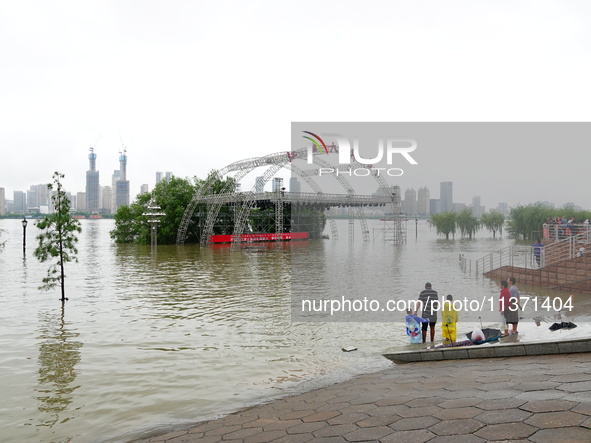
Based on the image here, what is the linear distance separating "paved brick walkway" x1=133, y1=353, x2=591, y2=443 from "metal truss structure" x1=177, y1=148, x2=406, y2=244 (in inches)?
1619

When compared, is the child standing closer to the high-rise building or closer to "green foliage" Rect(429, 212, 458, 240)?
the high-rise building

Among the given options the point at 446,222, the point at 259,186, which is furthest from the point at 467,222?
the point at 259,186

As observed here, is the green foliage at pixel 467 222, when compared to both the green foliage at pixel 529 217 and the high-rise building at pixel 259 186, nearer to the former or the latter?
the green foliage at pixel 529 217

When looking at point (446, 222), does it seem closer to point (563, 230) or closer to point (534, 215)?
point (534, 215)

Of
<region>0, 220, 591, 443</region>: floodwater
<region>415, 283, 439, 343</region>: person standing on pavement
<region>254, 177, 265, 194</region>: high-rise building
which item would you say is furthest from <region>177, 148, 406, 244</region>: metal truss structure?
<region>415, 283, 439, 343</region>: person standing on pavement

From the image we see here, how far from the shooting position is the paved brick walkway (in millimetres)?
4645

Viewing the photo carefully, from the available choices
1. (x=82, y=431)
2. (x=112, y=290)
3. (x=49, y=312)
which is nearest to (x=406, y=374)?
(x=82, y=431)

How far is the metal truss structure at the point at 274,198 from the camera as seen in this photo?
5003 cm

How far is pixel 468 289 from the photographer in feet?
68.0

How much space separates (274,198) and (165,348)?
40.1 meters

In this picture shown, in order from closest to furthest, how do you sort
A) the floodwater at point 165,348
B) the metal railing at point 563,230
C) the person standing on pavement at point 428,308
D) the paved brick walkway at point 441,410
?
the paved brick walkway at point 441,410, the floodwater at point 165,348, the person standing on pavement at point 428,308, the metal railing at point 563,230

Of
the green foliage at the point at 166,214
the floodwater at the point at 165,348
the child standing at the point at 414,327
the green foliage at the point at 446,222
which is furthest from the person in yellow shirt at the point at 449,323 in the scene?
the green foliage at the point at 446,222

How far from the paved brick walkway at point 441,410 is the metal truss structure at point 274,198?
41.1 metres

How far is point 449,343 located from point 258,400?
4.55 metres
